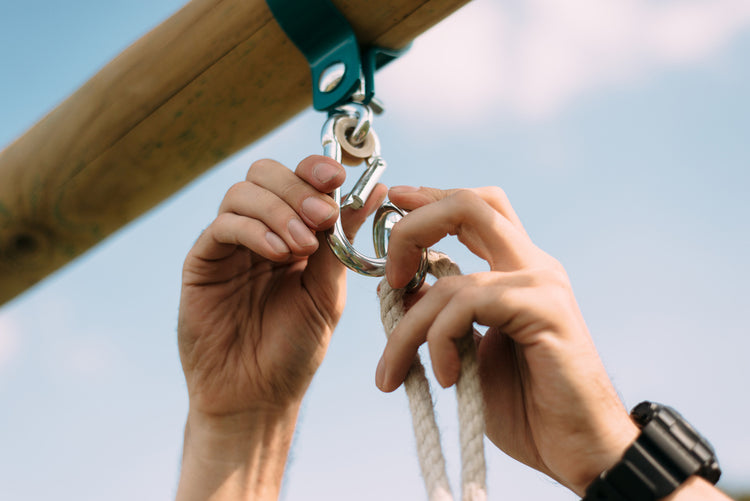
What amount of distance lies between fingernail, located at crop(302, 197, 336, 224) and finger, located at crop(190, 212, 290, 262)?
7cm

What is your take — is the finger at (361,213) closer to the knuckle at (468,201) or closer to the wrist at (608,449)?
the knuckle at (468,201)

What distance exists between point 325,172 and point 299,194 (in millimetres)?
57

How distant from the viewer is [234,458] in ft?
4.57

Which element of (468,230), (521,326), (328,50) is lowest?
(521,326)

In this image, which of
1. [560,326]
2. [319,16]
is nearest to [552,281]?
[560,326]

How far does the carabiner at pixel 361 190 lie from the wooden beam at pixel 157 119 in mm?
169

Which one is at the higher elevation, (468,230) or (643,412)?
(468,230)

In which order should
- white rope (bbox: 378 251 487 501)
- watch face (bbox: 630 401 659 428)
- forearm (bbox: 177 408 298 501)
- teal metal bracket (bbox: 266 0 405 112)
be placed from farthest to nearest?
Result: forearm (bbox: 177 408 298 501)
teal metal bracket (bbox: 266 0 405 112)
watch face (bbox: 630 401 659 428)
white rope (bbox: 378 251 487 501)

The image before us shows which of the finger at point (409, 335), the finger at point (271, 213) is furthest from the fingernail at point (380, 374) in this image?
the finger at point (271, 213)

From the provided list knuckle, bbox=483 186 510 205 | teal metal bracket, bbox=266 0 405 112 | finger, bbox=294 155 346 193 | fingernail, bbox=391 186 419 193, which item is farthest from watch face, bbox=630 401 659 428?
teal metal bracket, bbox=266 0 405 112

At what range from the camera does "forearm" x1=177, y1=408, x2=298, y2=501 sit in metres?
1.36

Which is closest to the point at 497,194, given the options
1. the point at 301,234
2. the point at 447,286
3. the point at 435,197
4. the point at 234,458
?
the point at 435,197

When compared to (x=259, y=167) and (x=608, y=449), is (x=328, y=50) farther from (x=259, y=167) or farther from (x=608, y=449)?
(x=608, y=449)

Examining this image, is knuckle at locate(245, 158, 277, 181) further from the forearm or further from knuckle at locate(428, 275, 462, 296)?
the forearm
